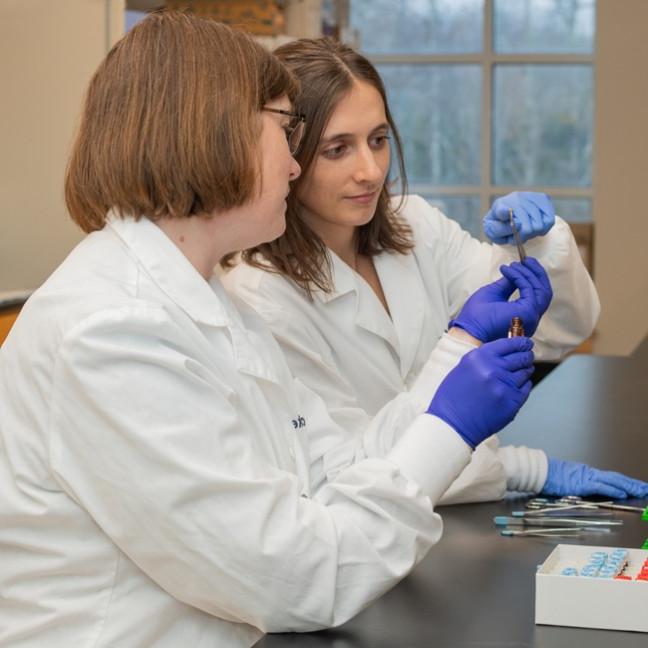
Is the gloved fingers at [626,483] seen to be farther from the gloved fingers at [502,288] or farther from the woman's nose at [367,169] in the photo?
the woman's nose at [367,169]

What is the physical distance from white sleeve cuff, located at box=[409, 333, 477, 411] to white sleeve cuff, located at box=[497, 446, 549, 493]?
0.16 meters

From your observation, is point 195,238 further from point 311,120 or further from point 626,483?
point 626,483

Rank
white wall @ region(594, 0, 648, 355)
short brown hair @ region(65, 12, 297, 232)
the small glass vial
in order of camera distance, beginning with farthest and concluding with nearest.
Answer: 1. white wall @ region(594, 0, 648, 355)
2. the small glass vial
3. short brown hair @ region(65, 12, 297, 232)

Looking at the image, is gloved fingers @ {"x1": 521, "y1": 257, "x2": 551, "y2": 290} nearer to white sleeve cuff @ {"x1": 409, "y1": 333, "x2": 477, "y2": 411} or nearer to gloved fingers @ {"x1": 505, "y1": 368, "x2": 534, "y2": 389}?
white sleeve cuff @ {"x1": 409, "y1": 333, "x2": 477, "y2": 411}

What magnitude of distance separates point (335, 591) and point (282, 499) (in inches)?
4.4

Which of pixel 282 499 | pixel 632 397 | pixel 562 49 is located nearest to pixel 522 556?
pixel 282 499

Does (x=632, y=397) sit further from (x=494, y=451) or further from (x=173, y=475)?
(x=173, y=475)

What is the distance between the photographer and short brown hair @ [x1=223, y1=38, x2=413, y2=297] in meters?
1.85

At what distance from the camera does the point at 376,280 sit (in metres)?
2.17

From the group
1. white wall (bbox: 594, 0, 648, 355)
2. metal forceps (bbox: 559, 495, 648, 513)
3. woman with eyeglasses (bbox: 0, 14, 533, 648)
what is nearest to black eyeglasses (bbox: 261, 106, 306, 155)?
woman with eyeglasses (bbox: 0, 14, 533, 648)

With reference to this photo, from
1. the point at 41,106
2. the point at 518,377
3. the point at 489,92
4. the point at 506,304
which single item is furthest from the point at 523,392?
the point at 489,92

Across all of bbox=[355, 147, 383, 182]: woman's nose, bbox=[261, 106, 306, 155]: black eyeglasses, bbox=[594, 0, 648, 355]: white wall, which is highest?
bbox=[261, 106, 306, 155]: black eyeglasses

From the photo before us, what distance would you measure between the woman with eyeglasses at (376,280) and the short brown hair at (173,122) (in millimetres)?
534

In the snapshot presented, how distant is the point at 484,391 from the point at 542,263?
710 millimetres
